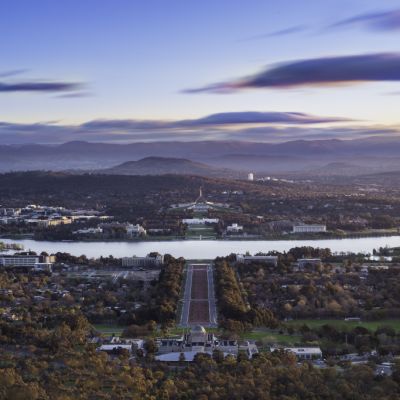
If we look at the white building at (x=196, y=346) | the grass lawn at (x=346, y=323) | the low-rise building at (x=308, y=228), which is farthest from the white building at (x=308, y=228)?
the white building at (x=196, y=346)

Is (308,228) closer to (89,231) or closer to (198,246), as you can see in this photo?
(198,246)

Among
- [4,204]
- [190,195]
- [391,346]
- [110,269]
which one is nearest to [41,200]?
[4,204]

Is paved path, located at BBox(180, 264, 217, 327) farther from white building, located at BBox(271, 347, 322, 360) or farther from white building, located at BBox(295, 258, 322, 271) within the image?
white building, located at BBox(271, 347, 322, 360)

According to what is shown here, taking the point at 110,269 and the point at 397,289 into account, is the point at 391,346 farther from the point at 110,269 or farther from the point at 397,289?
the point at 110,269

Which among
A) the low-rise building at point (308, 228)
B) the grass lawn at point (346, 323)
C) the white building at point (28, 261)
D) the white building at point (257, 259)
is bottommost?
the low-rise building at point (308, 228)

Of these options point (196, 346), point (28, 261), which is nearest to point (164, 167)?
point (28, 261)

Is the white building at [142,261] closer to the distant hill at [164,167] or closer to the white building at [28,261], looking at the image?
the white building at [28,261]
